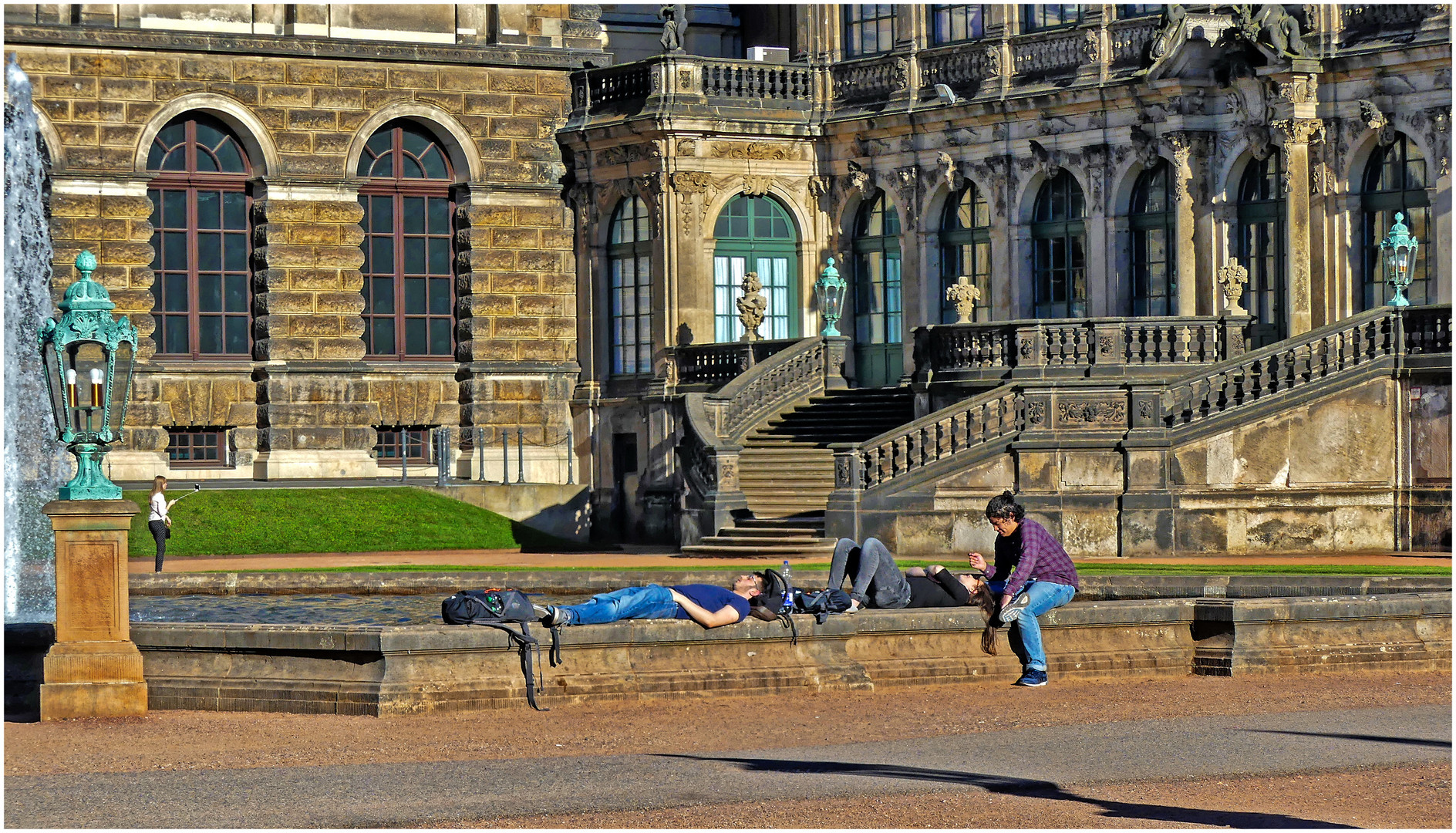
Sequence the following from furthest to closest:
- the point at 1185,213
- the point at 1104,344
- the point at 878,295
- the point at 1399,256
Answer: the point at 878,295 → the point at 1185,213 → the point at 1104,344 → the point at 1399,256

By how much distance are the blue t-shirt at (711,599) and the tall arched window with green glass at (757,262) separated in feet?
81.4

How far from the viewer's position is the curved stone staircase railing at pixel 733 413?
121ft

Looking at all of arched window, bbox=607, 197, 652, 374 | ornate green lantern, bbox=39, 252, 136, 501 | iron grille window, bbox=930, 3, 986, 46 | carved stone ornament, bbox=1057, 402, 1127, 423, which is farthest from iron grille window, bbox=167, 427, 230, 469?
ornate green lantern, bbox=39, 252, 136, 501

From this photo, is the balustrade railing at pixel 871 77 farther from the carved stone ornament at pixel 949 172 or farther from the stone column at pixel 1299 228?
the stone column at pixel 1299 228

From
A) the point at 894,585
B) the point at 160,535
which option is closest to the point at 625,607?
the point at 894,585

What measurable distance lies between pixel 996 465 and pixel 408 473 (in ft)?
40.7

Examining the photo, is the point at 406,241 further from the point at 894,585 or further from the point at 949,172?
the point at 894,585

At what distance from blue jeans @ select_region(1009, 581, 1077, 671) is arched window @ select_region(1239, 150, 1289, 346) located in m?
19.7

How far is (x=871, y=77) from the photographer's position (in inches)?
1674

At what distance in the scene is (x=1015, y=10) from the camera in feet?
133

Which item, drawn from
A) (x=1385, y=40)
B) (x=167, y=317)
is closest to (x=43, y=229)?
(x=167, y=317)

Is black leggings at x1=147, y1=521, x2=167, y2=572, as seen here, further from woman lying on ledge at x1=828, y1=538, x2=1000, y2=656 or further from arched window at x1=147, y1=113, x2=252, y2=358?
woman lying on ledge at x1=828, y1=538, x2=1000, y2=656

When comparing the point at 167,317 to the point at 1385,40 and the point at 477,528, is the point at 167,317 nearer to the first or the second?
the point at 477,528

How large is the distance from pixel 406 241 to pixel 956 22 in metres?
9.84
